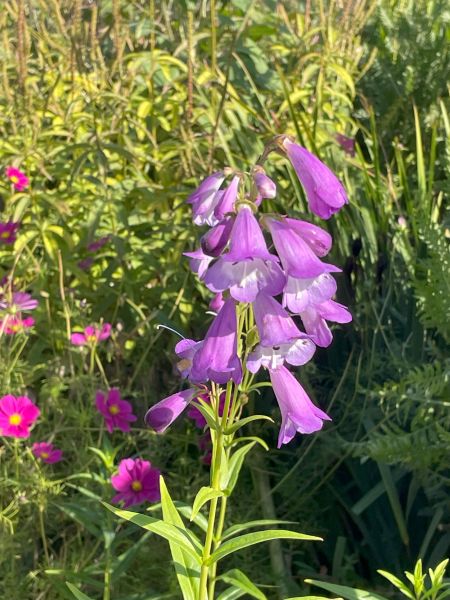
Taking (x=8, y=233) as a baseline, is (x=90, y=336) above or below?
below

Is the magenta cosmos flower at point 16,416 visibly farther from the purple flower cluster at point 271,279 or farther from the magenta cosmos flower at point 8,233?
the purple flower cluster at point 271,279

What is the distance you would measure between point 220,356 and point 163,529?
1.13 ft

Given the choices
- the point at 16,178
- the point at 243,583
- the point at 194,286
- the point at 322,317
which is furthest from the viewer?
the point at 194,286

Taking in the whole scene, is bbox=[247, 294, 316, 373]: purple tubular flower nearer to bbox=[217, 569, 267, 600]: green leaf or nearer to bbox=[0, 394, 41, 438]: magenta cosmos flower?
bbox=[217, 569, 267, 600]: green leaf

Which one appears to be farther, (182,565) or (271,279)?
(182,565)

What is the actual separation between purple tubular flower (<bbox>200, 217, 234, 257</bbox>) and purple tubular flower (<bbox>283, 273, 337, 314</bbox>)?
11 centimetres

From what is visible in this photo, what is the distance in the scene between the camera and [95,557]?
8.07ft

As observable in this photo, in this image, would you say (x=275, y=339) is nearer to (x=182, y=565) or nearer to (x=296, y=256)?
(x=296, y=256)

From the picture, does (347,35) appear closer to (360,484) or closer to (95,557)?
(360,484)

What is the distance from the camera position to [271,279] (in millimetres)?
1256

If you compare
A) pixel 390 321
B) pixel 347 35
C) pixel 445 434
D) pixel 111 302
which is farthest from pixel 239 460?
pixel 347 35

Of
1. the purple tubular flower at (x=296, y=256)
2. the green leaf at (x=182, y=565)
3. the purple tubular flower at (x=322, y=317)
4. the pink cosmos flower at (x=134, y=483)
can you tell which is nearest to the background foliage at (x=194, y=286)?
the pink cosmos flower at (x=134, y=483)

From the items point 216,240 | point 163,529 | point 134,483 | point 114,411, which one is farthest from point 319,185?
point 114,411

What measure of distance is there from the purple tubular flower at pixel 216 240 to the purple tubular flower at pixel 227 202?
0.04 metres
